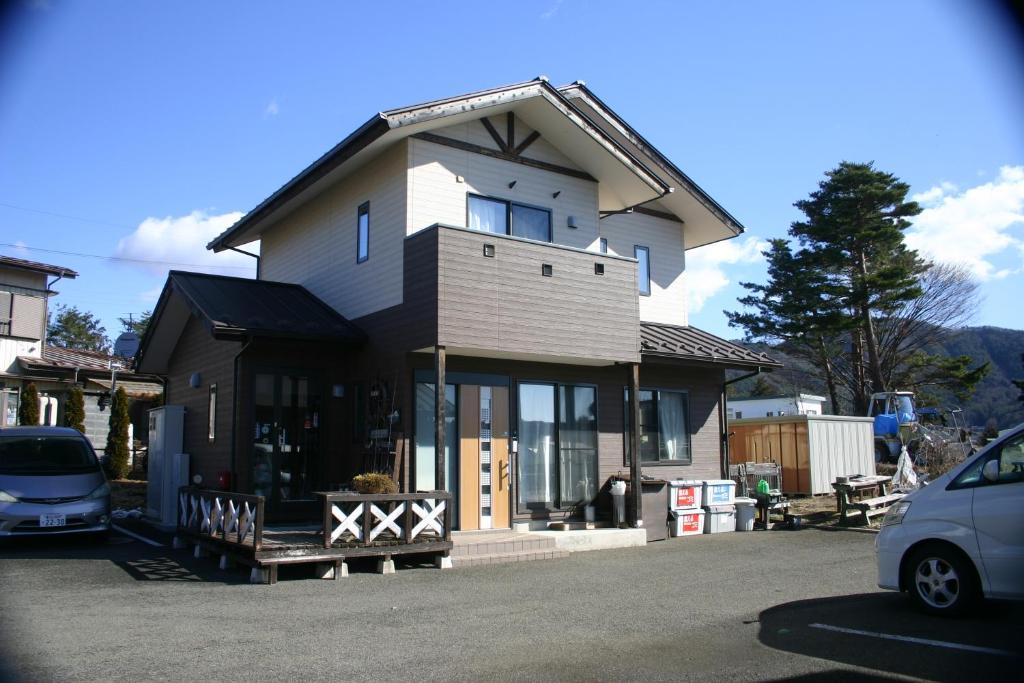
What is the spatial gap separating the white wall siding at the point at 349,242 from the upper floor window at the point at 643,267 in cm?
626

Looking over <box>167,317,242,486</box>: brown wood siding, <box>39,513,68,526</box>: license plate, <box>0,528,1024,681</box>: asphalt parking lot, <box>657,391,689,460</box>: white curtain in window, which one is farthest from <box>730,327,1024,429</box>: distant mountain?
<box>39,513,68,526</box>: license plate

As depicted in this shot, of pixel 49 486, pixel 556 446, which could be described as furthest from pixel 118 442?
pixel 556 446

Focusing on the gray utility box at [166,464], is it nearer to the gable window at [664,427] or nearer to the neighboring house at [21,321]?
the gable window at [664,427]

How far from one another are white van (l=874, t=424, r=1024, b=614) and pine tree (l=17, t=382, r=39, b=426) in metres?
21.6

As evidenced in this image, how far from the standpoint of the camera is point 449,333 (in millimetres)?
11766

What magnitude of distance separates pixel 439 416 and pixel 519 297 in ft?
7.81

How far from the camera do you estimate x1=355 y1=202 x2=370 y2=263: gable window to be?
13.9m

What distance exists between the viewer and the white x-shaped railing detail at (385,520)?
34.1 ft

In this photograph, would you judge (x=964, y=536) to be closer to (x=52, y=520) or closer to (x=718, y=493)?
(x=718, y=493)

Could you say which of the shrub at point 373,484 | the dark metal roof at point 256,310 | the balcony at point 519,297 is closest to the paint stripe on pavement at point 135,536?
the dark metal roof at point 256,310

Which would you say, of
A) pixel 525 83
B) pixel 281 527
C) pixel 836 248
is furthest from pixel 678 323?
pixel 836 248

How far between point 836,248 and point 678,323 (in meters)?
20.5

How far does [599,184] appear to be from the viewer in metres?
15.8

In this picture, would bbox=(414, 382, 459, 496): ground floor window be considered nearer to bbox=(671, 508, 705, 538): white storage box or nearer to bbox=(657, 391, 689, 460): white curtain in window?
bbox=(671, 508, 705, 538): white storage box
